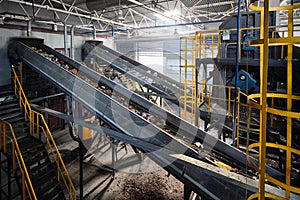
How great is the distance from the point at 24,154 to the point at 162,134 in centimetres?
433

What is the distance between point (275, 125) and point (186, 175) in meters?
2.87

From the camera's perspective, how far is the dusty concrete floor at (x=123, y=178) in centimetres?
729

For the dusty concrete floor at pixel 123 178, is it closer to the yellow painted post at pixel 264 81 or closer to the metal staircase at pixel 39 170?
the metal staircase at pixel 39 170

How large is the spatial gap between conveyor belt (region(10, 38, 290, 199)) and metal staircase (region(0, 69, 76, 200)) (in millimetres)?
1350

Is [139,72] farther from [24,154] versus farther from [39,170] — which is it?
[39,170]

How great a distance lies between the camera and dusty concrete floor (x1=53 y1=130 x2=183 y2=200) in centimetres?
729

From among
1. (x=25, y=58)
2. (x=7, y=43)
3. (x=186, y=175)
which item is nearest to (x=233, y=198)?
(x=186, y=175)

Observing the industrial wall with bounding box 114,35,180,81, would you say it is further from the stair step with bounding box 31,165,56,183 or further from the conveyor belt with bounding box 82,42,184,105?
the stair step with bounding box 31,165,56,183

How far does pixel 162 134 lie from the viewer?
4598 millimetres

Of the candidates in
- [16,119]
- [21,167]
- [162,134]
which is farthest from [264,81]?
[16,119]

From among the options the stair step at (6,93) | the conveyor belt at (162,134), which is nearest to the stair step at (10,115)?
the stair step at (6,93)

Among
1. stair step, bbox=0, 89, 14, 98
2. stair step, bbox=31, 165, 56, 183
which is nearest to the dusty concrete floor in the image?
stair step, bbox=31, 165, 56, 183

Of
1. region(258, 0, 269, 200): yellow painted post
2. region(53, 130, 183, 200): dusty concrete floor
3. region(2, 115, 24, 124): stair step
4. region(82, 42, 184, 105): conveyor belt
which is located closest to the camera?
region(258, 0, 269, 200): yellow painted post

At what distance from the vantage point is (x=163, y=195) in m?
7.19
